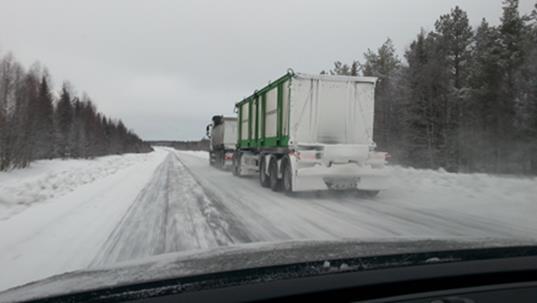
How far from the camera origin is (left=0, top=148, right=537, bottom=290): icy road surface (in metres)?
5.20

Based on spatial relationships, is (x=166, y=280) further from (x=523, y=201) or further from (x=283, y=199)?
(x=523, y=201)

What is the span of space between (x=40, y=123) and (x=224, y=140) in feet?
68.0

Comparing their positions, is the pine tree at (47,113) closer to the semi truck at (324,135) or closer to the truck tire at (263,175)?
the truck tire at (263,175)

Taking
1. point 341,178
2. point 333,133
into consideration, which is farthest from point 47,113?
point 341,178

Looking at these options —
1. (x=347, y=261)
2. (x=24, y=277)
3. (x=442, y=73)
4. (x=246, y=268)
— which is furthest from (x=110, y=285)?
(x=442, y=73)

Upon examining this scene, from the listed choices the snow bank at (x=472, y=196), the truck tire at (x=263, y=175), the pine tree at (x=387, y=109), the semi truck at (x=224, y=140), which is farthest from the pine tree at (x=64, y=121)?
the snow bank at (x=472, y=196)

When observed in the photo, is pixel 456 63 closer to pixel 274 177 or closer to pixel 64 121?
pixel 274 177

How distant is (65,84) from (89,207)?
58840 mm

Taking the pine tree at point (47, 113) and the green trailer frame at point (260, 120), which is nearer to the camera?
the green trailer frame at point (260, 120)

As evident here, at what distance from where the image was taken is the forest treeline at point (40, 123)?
89.6ft

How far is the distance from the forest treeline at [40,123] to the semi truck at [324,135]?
74.5 ft

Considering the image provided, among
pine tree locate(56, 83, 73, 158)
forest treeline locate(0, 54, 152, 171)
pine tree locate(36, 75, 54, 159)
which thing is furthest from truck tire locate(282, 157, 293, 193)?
pine tree locate(56, 83, 73, 158)

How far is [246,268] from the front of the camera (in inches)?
67.1

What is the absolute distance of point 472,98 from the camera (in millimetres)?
34438
